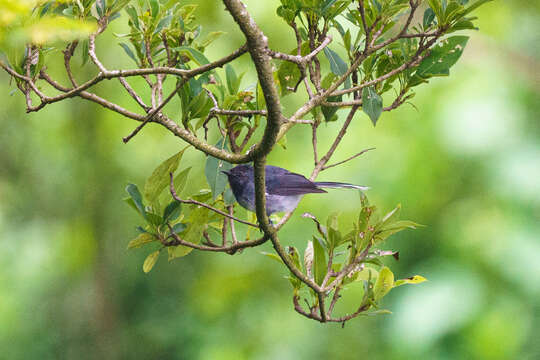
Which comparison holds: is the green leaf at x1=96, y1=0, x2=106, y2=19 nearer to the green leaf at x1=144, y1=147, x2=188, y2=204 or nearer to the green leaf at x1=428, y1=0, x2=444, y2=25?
the green leaf at x1=144, y1=147, x2=188, y2=204

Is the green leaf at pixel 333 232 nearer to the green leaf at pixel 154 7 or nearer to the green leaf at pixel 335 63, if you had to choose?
the green leaf at pixel 335 63

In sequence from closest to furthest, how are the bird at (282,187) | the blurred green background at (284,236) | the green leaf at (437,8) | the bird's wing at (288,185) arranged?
the green leaf at (437,8)
the bird at (282,187)
the bird's wing at (288,185)
the blurred green background at (284,236)

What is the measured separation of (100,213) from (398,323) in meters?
1.22

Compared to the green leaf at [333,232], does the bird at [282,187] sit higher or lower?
higher

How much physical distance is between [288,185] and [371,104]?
500 mm

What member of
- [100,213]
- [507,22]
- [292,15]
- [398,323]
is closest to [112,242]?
[100,213]

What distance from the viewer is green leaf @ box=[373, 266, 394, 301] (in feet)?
3.14

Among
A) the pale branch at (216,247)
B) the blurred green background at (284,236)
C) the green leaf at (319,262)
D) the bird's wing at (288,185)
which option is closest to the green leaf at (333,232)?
the green leaf at (319,262)

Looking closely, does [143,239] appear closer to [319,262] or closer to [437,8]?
[319,262]

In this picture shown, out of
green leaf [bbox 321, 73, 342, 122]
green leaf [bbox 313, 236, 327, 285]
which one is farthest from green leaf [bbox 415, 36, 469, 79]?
green leaf [bbox 313, 236, 327, 285]

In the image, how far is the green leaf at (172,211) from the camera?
0.96 metres

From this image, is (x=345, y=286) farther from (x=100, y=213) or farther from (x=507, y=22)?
(x=507, y=22)

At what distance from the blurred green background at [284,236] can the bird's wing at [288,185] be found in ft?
3.09

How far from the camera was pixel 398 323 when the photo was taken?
7.61ft
